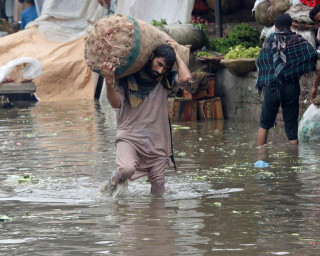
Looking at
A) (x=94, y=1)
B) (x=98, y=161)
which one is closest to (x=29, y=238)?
(x=98, y=161)

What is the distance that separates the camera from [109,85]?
6332 millimetres

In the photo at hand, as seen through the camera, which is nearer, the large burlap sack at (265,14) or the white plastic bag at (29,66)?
the large burlap sack at (265,14)

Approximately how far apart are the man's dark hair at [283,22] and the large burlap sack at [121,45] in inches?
130

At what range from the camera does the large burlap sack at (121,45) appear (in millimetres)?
6402

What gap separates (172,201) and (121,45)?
131 centimetres

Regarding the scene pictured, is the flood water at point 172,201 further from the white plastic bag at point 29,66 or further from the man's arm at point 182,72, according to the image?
the white plastic bag at point 29,66

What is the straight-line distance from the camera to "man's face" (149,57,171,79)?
645cm

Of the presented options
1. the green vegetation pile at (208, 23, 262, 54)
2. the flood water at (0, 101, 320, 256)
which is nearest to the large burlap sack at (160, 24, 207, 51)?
the green vegetation pile at (208, 23, 262, 54)

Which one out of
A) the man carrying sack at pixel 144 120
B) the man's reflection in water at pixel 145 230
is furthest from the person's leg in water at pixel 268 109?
the man's reflection in water at pixel 145 230

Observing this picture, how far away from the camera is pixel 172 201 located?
670 cm

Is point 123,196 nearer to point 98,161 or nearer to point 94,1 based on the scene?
point 98,161

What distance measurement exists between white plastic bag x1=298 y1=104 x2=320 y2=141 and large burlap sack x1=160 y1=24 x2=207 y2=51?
4.50 meters

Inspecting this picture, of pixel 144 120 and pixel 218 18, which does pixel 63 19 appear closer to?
pixel 218 18

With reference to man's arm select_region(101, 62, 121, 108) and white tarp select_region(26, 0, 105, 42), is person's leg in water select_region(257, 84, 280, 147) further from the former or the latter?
white tarp select_region(26, 0, 105, 42)
